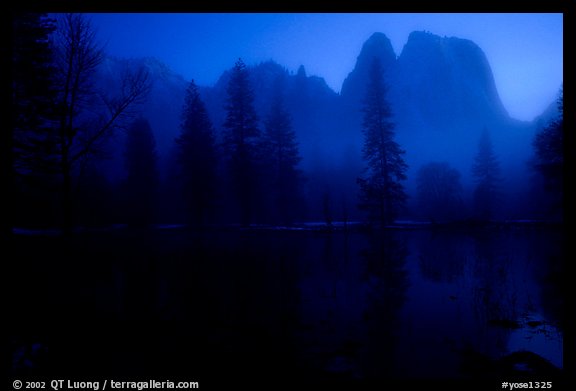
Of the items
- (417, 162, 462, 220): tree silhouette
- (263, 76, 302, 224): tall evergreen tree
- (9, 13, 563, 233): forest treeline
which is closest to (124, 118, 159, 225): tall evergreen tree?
(9, 13, 563, 233): forest treeline

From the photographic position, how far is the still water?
4.02 meters

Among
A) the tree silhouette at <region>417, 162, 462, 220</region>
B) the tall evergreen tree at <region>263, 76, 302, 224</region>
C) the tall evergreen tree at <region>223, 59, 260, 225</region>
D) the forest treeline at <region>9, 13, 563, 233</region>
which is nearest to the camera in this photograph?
the forest treeline at <region>9, 13, 563, 233</region>

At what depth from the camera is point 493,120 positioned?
322 feet

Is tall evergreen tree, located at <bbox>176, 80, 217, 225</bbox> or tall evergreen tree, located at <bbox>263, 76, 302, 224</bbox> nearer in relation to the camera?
tall evergreen tree, located at <bbox>176, 80, 217, 225</bbox>

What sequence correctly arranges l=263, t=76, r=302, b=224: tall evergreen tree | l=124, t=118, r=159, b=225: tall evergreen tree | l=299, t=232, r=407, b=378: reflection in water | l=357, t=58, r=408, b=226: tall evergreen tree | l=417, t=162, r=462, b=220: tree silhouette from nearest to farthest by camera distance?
l=299, t=232, r=407, b=378: reflection in water < l=357, t=58, r=408, b=226: tall evergreen tree < l=263, t=76, r=302, b=224: tall evergreen tree < l=124, t=118, r=159, b=225: tall evergreen tree < l=417, t=162, r=462, b=220: tree silhouette

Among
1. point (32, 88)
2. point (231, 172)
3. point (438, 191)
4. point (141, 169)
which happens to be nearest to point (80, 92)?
point (32, 88)

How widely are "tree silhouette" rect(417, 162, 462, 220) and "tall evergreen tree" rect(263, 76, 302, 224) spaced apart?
16225 millimetres

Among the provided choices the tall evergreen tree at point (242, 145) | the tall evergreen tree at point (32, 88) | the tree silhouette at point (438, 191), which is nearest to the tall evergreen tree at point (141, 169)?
the tall evergreen tree at point (242, 145)

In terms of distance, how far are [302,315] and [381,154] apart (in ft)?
71.8

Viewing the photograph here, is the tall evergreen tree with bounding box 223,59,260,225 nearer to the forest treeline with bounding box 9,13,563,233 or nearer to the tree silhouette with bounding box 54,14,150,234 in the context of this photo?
the forest treeline with bounding box 9,13,563,233

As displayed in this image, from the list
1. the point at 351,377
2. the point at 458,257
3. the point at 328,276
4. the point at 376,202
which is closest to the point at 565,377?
the point at 351,377

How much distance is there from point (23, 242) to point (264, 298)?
12.3m

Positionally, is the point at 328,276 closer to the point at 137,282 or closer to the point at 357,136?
the point at 137,282

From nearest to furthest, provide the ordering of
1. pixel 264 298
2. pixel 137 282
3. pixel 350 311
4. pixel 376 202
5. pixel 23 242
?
pixel 350 311, pixel 264 298, pixel 137 282, pixel 23 242, pixel 376 202
